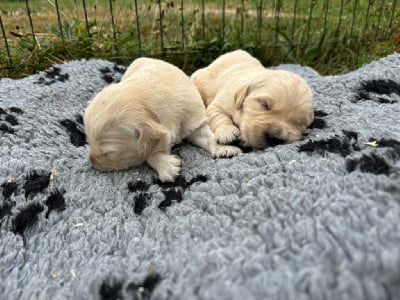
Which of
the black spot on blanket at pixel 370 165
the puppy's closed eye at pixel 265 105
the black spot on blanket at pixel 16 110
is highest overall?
the black spot on blanket at pixel 370 165

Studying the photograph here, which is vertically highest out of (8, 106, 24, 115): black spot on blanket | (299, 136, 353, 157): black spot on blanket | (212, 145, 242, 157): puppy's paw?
(299, 136, 353, 157): black spot on blanket

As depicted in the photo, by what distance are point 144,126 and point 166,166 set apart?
28 centimetres

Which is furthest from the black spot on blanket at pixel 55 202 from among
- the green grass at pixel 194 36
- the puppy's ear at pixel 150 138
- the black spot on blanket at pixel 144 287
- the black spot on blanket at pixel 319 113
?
the green grass at pixel 194 36

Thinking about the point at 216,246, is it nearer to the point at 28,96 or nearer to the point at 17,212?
the point at 17,212

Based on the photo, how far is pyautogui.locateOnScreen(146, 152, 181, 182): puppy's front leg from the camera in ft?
7.36

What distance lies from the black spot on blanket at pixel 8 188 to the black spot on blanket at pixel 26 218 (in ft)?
0.57

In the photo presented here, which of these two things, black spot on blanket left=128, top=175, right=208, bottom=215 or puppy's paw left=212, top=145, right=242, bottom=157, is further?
puppy's paw left=212, top=145, right=242, bottom=157

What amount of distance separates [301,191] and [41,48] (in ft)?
12.4

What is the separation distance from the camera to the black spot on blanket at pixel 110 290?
144 cm

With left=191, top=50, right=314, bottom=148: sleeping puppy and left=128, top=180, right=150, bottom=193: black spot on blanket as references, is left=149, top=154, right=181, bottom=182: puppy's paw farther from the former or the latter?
left=191, top=50, right=314, bottom=148: sleeping puppy

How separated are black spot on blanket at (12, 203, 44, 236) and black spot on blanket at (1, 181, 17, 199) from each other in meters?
0.17

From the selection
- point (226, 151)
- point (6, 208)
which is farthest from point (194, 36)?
point (6, 208)

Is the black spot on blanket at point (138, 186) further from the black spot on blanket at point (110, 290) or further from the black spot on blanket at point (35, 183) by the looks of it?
the black spot on blanket at point (110, 290)

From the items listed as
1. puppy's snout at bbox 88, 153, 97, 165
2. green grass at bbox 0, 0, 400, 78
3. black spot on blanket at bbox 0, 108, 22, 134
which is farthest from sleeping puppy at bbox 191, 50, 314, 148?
green grass at bbox 0, 0, 400, 78
